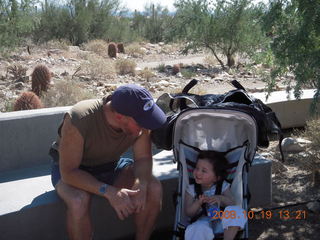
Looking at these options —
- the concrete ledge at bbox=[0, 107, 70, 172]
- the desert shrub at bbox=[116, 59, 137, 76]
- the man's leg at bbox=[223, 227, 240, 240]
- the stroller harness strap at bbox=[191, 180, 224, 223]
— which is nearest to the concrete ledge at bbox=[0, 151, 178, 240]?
the concrete ledge at bbox=[0, 107, 70, 172]

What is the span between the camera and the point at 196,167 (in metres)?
3.69

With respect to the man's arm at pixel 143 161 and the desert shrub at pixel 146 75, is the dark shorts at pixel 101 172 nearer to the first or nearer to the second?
the man's arm at pixel 143 161

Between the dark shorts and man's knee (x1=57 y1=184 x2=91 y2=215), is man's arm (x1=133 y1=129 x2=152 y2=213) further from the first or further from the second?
man's knee (x1=57 y1=184 x2=91 y2=215)

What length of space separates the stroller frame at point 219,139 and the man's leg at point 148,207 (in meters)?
0.18

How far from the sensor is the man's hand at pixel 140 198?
11.0 ft

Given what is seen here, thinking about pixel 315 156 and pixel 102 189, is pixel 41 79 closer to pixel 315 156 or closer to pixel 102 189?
pixel 315 156

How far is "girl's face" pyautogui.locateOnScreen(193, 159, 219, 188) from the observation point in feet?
11.8

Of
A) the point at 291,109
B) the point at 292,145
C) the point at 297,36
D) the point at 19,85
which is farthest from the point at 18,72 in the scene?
the point at 297,36

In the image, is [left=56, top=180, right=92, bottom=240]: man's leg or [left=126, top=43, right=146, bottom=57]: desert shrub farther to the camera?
[left=126, top=43, right=146, bottom=57]: desert shrub

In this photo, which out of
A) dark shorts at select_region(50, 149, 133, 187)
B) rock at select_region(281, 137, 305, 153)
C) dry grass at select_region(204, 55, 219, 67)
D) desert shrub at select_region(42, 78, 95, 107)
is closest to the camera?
dark shorts at select_region(50, 149, 133, 187)

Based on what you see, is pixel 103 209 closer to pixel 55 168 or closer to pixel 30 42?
pixel 55 168

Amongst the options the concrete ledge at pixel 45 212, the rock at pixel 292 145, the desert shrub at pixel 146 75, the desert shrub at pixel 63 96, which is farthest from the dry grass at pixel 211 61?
the concrete ledge at pixel 45 212

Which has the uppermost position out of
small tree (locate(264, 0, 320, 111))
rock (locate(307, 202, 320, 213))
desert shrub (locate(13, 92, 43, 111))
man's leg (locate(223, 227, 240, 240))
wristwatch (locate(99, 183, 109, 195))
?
small tree (locate(264, 0, 320, 111))

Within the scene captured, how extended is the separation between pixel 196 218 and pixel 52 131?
1834 mm
